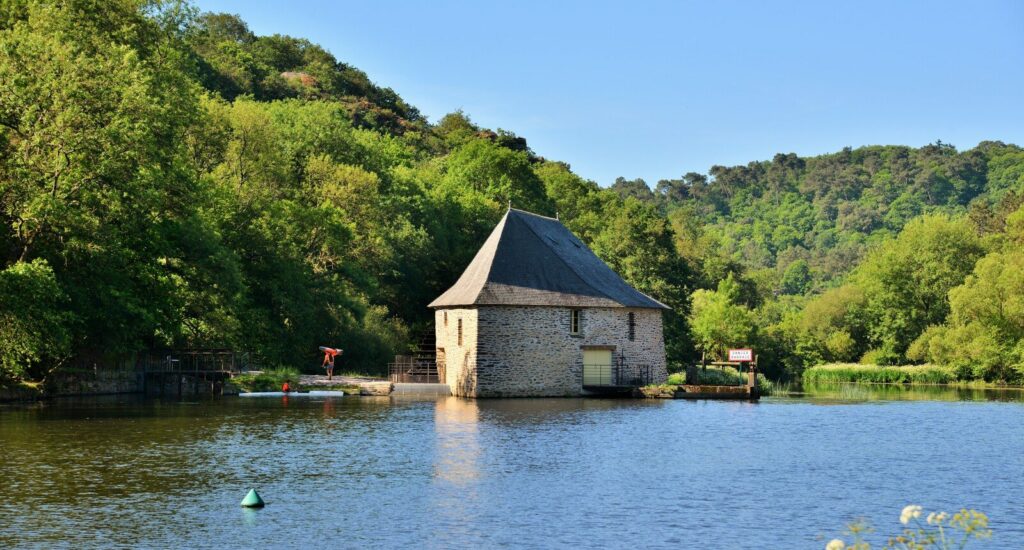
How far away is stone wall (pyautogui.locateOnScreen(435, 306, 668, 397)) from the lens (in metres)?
44.7

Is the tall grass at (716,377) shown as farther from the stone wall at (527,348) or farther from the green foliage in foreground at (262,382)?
the green foliage in foreground at (262,382)

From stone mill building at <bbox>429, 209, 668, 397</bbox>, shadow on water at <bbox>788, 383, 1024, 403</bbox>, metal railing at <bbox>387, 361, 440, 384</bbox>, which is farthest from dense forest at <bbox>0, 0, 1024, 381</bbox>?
stone mill building at <bbox>429, 209, 668, 397</bbox>

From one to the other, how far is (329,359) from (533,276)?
35.6 feet

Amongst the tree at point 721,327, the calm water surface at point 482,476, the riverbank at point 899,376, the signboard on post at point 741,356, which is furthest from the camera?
the tree at point 721,327

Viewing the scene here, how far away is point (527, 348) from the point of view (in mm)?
45062

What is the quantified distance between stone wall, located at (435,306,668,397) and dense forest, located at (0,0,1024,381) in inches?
363

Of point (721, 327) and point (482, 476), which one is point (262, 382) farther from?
point (721, 327)

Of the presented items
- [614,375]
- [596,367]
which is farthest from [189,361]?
[614,375]

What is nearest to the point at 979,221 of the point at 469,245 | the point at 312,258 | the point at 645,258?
the point at 645,258

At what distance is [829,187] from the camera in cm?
17812

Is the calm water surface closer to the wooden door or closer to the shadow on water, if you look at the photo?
the wooden door

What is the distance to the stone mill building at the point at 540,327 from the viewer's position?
44.8m

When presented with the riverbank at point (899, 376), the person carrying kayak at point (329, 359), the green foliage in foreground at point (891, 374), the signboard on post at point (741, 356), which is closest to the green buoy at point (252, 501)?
the person carrying kayak at point (329, 359)

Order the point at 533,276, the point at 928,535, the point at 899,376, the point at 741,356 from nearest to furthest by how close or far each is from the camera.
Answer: the point at 928,535
the point at 533,276
the point at 741,356
the point at 899,376
